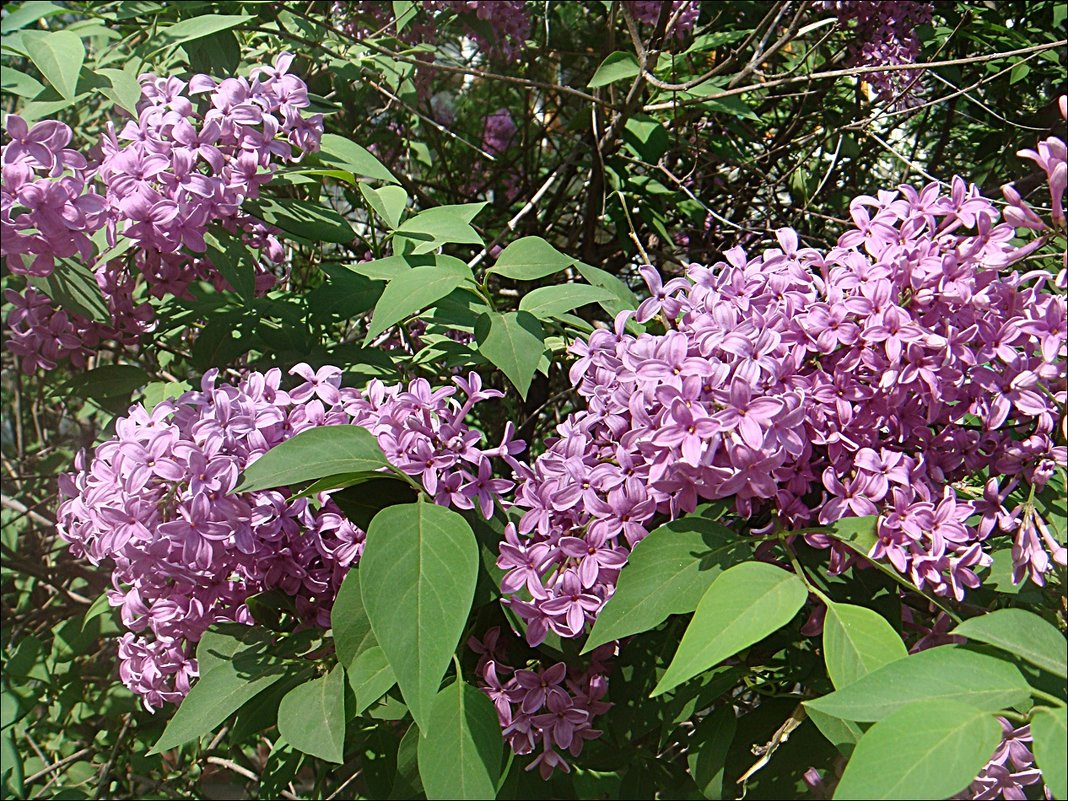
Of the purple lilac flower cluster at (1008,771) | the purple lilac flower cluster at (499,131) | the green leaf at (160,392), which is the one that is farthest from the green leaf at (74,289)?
the purple lilac flower cluster at (499,131)

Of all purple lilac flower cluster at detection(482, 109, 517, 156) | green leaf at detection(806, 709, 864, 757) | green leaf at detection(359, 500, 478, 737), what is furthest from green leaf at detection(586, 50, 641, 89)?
purple lilac flower cluster at detection(482, 109, 517, 156)

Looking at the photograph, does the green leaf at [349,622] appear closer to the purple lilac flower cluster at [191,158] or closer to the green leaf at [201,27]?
the purple lilac flower cluster at [191,158]

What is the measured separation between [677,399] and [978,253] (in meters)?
0.33

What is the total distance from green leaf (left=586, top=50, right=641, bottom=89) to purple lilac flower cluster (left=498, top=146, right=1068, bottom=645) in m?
0.71

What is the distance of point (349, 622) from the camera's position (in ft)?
2.88

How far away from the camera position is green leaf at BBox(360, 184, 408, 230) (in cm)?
129

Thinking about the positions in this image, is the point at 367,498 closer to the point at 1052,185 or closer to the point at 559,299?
the point at 559,299

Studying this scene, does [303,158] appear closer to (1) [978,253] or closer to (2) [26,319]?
(2) [26,319]

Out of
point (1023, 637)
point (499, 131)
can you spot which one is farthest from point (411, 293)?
point (499, 131)

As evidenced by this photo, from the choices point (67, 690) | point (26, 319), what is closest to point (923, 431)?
point (26, 319)

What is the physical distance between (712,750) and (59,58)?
1.15m

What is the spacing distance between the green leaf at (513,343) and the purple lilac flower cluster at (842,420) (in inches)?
3.1

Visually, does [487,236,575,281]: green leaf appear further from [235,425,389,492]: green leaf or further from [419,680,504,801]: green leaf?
→ [419,680,504,801]: green leaf

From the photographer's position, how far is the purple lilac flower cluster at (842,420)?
863 mm
